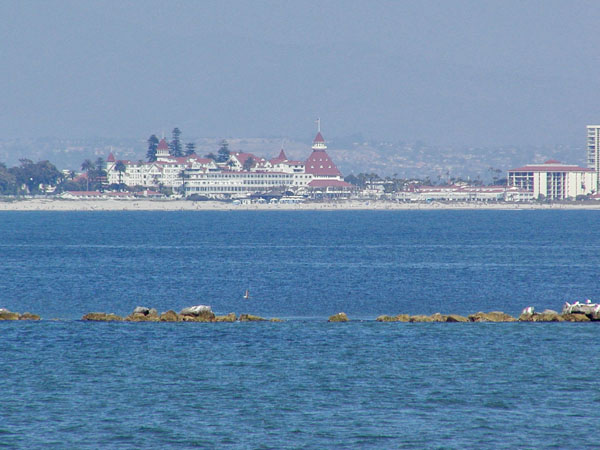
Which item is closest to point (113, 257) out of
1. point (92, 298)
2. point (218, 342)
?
point (92, 298)

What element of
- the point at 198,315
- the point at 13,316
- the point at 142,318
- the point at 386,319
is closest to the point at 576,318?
the point at 386,319

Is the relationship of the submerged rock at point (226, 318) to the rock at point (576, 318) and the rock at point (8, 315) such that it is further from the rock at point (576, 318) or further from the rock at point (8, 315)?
the rock at point (576, 318)

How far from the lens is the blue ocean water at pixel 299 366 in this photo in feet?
69.6

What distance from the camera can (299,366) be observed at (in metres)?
27.4

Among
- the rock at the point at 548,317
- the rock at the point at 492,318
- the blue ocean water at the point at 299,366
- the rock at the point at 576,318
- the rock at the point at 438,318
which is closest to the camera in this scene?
the blue ocean water at the point at 299,366

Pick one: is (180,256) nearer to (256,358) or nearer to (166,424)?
(256,358)

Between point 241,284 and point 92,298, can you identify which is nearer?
point 92,298

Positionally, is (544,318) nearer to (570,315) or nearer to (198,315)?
(570,315)

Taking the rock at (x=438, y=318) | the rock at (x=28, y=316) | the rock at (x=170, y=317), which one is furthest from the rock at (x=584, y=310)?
the rock at (x=28, y=316)

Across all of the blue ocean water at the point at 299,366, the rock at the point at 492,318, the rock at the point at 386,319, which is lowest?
the blue ocean water at the point at 299,366

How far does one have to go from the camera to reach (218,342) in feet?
101

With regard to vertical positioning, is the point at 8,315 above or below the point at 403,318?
above

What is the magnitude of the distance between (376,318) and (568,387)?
12.6 m

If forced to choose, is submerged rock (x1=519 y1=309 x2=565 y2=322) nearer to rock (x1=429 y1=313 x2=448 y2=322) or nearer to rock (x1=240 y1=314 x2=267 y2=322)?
rock (x1=429 y1=313 x2=448 y2=322)
